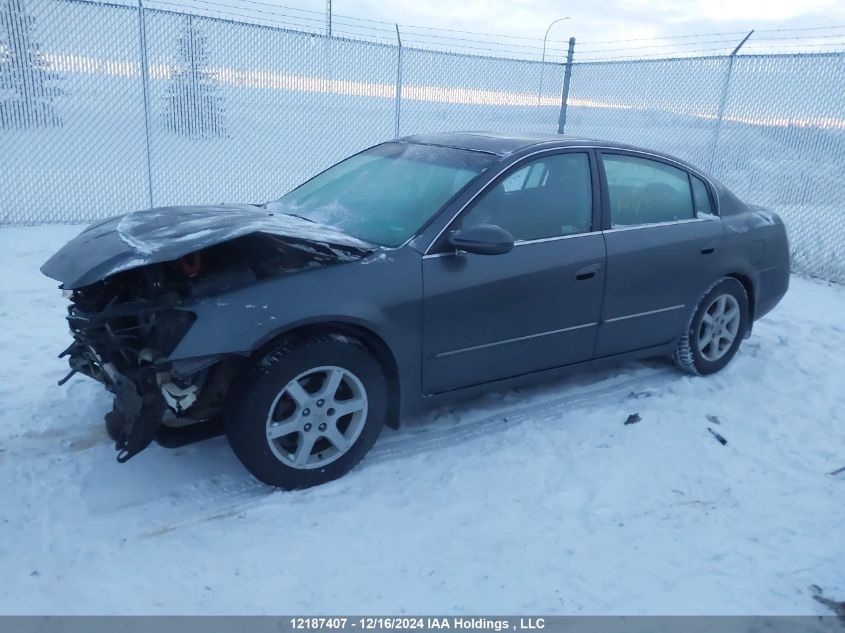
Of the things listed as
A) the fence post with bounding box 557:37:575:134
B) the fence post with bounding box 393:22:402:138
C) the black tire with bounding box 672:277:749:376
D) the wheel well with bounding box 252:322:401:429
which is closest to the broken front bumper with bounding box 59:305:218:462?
the wheel well with bounding box 252:322:401:429

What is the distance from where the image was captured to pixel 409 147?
4.58 metres

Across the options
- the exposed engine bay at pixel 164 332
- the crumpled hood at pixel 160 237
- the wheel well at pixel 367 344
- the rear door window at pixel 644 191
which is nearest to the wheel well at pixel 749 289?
the rear door window at pixel 644 191

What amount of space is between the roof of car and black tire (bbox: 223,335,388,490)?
1538 millimetres

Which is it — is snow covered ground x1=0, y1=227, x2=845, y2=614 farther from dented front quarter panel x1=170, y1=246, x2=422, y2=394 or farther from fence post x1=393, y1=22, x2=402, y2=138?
fence post x1=393, y1=22, x2=402, y2=138

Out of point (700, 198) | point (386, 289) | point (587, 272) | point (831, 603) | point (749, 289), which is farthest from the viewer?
point (749, 289)

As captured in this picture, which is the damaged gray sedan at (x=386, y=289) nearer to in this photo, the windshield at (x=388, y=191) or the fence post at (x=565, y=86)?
the windshield at (x=388, y=191)

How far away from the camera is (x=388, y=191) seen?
4176 millimetres

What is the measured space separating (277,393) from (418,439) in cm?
111

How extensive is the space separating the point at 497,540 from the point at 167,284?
1.89 m

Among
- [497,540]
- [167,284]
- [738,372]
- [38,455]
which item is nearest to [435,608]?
[497,540]

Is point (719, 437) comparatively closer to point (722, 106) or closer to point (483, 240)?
point (483, 240)

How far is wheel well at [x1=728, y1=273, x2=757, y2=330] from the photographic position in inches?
201

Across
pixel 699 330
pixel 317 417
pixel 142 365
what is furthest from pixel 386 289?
pixel 699 330
